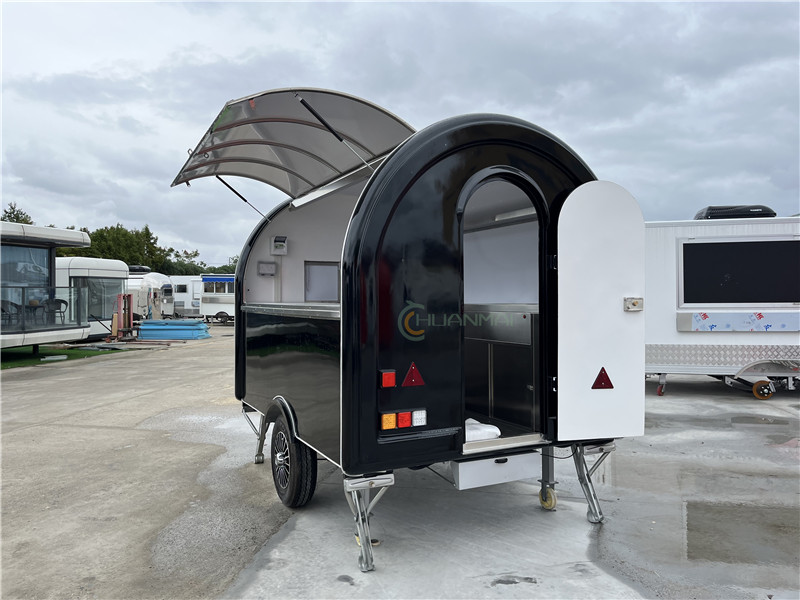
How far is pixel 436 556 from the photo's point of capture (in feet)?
12.5

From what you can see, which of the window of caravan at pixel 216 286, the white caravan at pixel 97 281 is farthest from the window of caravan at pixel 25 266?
the window of caravan at pixel 216 286

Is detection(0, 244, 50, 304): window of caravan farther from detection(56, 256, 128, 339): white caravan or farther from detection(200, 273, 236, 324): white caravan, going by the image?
detection(200, 273, 236, 324): white caravan

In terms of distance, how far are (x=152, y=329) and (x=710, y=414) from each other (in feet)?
64.7

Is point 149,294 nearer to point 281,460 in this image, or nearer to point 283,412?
point 281,460

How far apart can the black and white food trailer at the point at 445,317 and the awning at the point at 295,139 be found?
2 centimetres

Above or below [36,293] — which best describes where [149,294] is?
above

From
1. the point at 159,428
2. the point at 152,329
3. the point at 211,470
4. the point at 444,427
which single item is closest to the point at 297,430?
the point at 444,427

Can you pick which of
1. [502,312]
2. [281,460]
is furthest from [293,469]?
[502,312]

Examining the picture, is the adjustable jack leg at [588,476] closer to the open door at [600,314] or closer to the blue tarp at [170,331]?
the open door at [600,314]

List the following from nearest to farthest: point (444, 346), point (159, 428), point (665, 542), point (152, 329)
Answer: point (444, 346), point (665, 542), point (159, 428), point (152, 329)

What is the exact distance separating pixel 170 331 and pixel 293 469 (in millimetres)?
19659

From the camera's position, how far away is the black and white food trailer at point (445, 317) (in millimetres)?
3432

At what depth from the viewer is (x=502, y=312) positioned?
489cm

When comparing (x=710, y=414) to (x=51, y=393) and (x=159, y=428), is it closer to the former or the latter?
(x=159, y=428)
